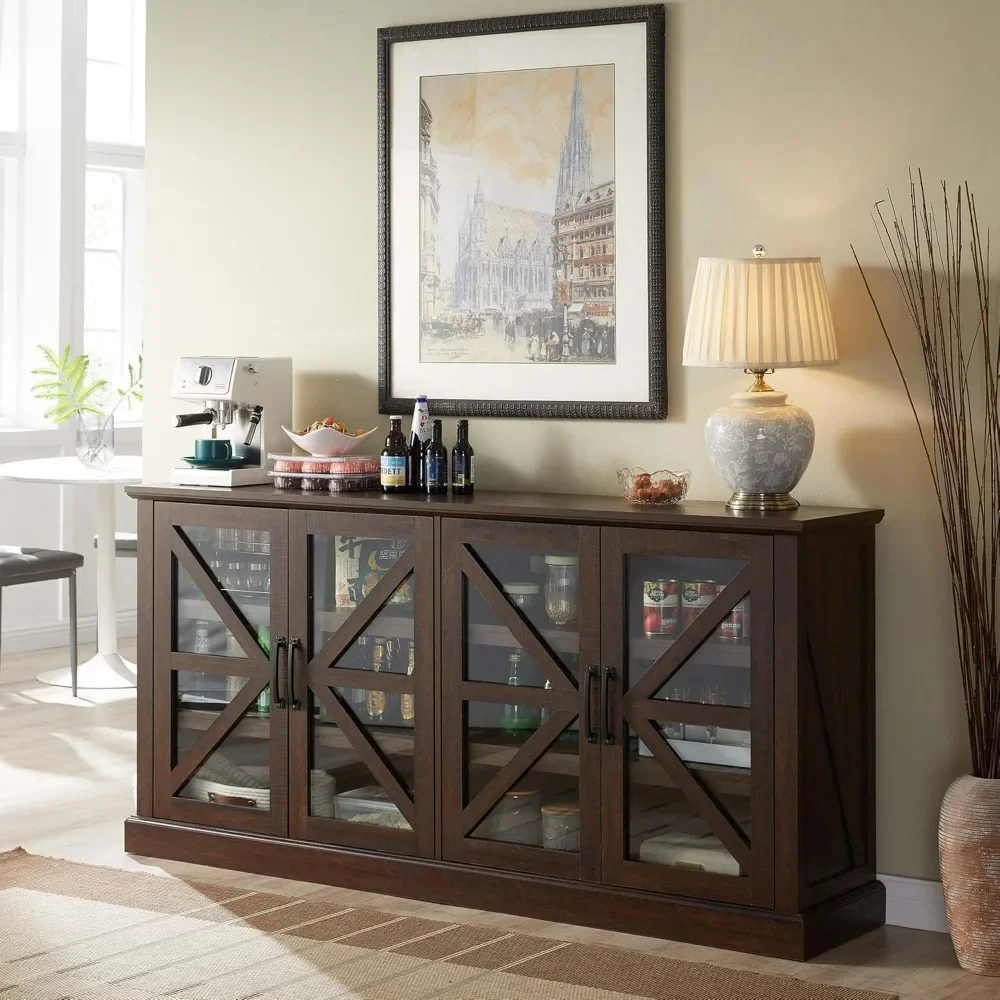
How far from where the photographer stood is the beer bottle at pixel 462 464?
3.95 metres

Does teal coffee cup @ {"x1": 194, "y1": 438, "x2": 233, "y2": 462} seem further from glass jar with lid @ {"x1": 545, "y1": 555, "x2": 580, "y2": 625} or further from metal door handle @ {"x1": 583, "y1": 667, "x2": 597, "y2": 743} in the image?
metal door handle @ {"x1": 583, "y1": 667, "x2": 597, "y2": 743}

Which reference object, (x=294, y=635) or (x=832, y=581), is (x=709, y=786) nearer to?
(x=832, y=581)

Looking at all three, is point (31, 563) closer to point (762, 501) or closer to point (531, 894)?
point (531, 894)

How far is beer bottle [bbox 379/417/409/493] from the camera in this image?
393 cm

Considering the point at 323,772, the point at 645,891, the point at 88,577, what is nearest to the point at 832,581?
the point at 645,891

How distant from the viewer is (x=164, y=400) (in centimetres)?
459

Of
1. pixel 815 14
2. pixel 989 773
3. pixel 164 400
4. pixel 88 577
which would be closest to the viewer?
pixel 989 773

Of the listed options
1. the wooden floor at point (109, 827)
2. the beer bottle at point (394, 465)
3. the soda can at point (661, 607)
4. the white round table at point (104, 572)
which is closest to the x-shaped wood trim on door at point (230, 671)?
the wooden floor at point (109, 827)

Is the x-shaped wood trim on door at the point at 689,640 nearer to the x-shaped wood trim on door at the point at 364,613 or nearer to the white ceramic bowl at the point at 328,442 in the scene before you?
the x-shaped wood trim on door at the point at 364,613

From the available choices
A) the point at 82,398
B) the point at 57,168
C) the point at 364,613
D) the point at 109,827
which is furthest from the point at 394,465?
the point at 57,168

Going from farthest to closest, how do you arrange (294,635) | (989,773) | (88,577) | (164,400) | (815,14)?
(88,577) → (164,400) → (294,635) → (815,14) → (989,773)

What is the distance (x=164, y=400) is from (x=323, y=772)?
1260mm

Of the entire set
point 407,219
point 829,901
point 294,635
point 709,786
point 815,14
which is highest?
point 815,14

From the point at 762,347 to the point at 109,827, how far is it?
7.31ft
